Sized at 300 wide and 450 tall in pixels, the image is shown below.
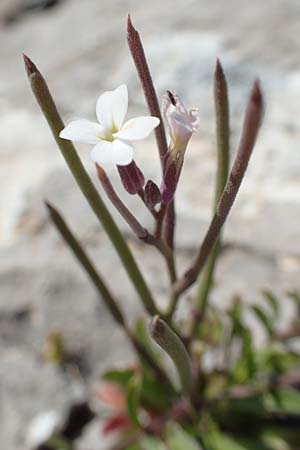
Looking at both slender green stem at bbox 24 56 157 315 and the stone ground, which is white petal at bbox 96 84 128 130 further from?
the stone ground

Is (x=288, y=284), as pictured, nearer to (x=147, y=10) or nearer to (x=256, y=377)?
(x=256, y=377)

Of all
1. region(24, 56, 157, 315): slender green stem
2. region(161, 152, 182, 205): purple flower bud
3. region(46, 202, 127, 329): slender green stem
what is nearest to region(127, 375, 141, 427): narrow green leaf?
region(46, 202, 127, 329): slender green stem

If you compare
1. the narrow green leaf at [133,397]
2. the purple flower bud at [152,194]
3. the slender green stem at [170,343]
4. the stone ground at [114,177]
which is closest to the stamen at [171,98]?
the purple flower bud at [152,194]

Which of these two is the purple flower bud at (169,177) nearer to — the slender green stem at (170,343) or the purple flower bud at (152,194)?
the purple flower bud at (152,194)

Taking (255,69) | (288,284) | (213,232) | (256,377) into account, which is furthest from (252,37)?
(213,232)

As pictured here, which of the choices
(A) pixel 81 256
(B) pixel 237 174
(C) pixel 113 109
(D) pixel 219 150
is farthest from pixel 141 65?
(A) pixel 81 256
